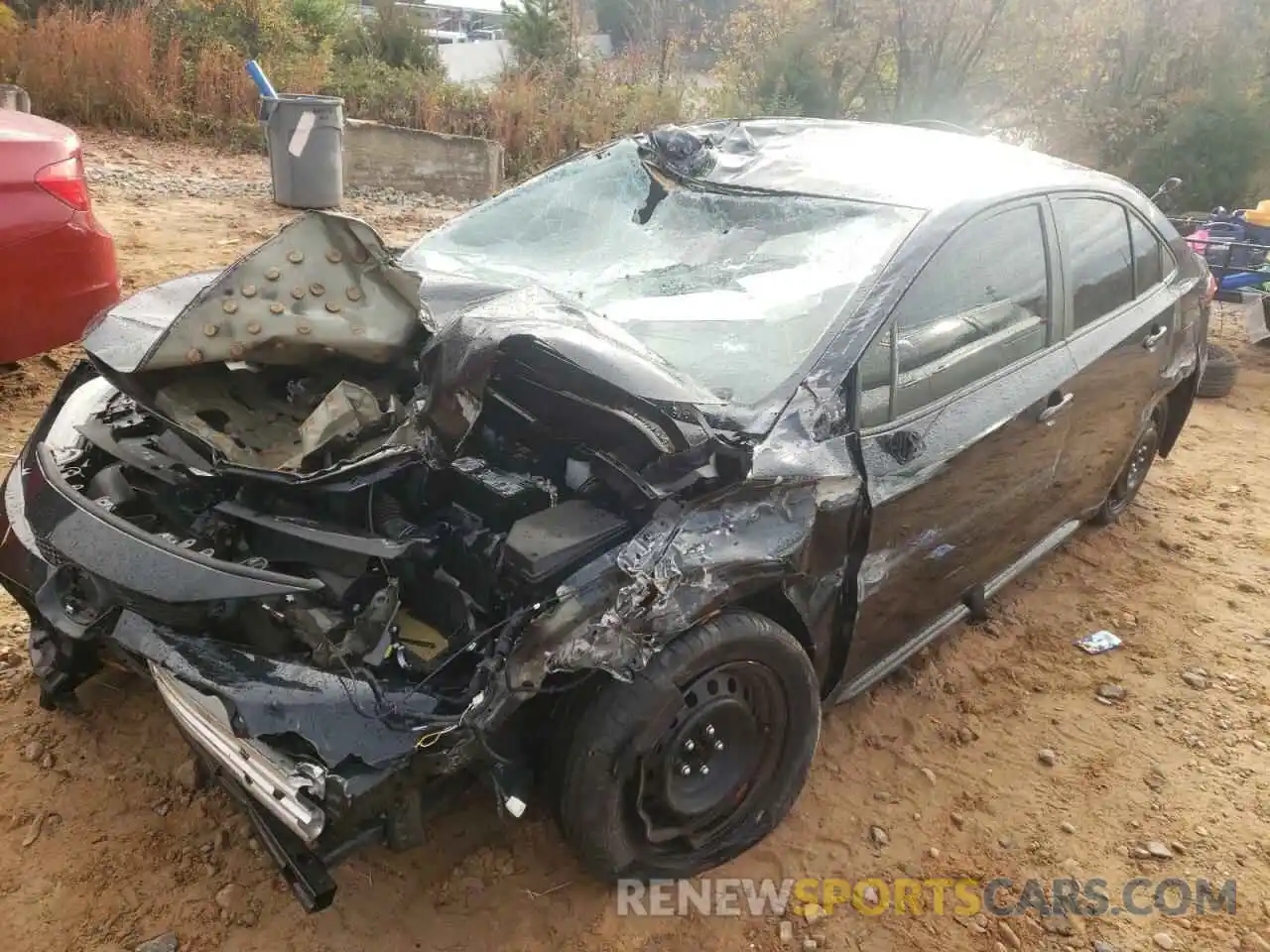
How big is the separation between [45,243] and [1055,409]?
3980 mm

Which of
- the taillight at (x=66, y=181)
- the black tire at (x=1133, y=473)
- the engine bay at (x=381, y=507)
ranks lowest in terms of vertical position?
the black tire at (x=1133, y=473)

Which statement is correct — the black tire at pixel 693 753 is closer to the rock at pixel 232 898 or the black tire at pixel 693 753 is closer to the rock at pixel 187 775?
the rock at pixel 232 898

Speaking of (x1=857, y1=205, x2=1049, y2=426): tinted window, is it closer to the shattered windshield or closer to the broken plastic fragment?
the shattered windshield

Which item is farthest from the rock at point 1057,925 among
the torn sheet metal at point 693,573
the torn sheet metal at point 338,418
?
the torn sheet metal at point 338,418

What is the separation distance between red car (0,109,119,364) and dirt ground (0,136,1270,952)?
1.41 metres

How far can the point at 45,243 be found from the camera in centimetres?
380

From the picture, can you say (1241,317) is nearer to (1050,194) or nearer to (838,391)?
(1050,194)

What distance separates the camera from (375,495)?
7.47ft

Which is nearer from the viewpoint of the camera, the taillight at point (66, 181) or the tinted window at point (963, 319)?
the tinted window at point (963, 319)

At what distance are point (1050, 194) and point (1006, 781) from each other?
1.97 metres

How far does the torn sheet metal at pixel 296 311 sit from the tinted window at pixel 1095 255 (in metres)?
2.25

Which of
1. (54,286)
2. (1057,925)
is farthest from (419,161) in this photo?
(1057,925)

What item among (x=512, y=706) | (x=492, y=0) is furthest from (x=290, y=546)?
(x=492, y=0)

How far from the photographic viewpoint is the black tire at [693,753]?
205cm
